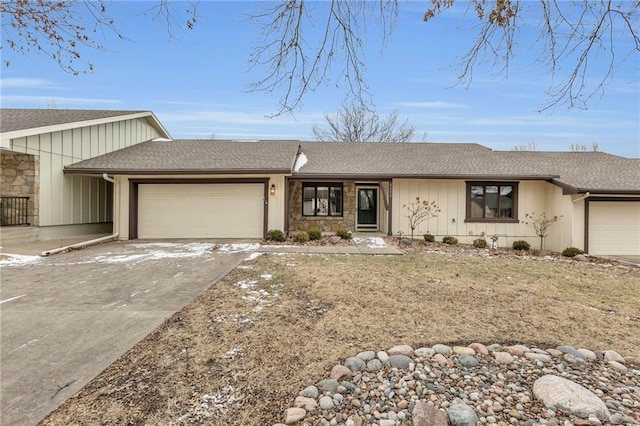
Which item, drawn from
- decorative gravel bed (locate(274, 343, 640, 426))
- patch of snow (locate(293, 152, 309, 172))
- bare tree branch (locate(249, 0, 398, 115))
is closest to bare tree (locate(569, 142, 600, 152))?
patch of snow (locate(293, 152, 309, 172))

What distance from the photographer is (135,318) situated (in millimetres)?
4105

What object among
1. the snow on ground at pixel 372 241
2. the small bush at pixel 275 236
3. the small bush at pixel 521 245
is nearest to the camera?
the snow on ground at pixel 372 241

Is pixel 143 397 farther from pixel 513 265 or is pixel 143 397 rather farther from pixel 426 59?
pixel 513 265

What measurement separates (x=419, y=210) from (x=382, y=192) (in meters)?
1.53

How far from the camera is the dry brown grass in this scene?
97.7 inches

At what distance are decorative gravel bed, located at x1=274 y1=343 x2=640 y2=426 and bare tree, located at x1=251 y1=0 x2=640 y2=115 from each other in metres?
2.42

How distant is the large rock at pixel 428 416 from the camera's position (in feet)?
7.25

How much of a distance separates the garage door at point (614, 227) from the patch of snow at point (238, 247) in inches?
443

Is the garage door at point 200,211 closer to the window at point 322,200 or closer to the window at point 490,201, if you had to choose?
the window at point 322,200

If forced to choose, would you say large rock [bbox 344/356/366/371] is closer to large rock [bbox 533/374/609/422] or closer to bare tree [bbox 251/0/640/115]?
large rock [bbox 533/374/609/422]

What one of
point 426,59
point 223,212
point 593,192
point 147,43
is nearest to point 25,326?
point 147,43

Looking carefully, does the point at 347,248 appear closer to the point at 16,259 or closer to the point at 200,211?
the point at 200,211

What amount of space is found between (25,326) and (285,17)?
442 centimetres

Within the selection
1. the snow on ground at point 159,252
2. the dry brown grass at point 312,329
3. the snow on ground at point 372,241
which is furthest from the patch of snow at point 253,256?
the snow on ground at point 372,241
